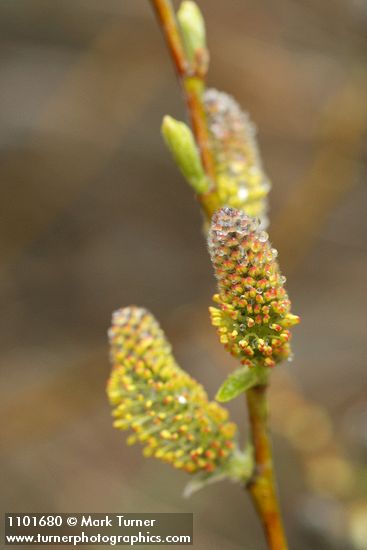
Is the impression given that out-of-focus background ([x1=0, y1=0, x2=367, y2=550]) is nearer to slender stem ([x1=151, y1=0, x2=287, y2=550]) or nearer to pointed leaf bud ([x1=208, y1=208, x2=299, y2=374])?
slender stem ([x1=151, y1=0, x2=287, y2=550])

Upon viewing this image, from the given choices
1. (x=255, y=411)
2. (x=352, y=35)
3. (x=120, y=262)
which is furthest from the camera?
(x=120, y=262)

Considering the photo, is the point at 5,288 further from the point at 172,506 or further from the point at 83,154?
the point at 172,506

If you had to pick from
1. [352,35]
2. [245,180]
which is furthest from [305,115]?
[245,180]

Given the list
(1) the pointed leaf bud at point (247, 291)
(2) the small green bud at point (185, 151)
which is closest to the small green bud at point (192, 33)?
(2) the small green bud at point (185, 151)

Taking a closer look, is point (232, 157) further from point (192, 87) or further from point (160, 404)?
point (160, 404)

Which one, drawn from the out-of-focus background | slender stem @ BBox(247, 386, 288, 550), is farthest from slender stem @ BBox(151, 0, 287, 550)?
the out-of-focus background
